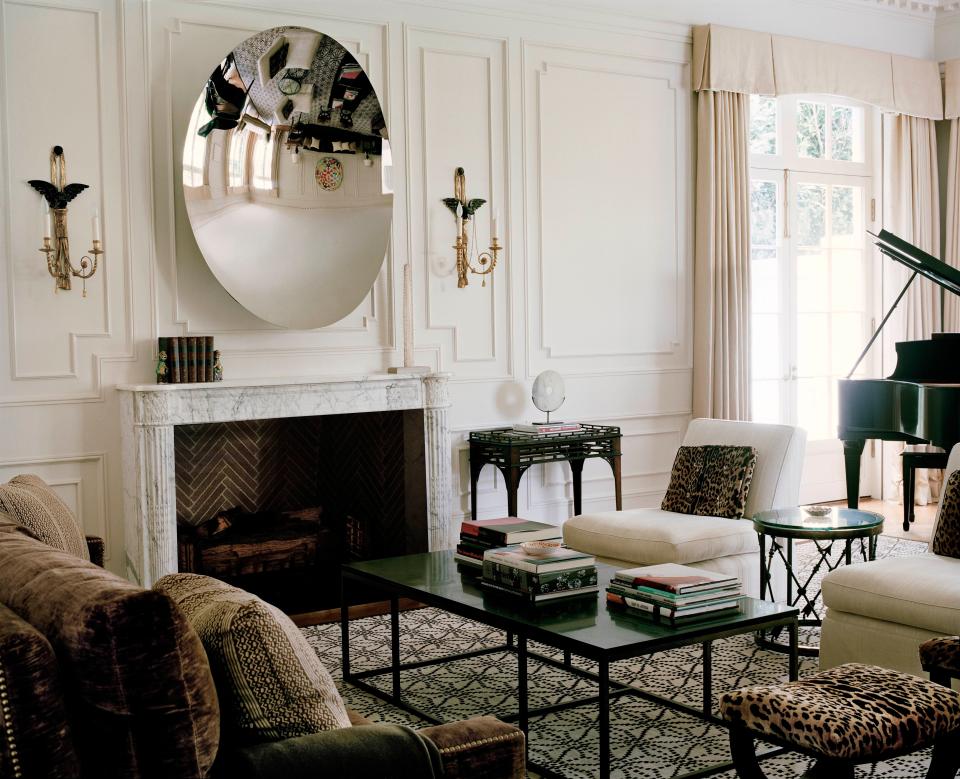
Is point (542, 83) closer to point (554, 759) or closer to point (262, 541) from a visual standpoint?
point (262, 541)

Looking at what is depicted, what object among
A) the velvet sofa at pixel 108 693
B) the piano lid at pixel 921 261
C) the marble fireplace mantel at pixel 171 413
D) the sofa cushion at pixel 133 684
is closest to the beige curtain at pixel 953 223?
the piano lid at pixel 921 261

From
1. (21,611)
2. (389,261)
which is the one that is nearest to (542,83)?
(389,261)

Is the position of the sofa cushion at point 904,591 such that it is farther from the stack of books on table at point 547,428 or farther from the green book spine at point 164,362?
the green book spine at point 164,362

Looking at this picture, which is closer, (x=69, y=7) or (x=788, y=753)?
(x=788, y=753)

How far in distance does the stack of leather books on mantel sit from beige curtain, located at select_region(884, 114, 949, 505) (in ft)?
15.5

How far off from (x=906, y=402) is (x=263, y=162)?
3.24m

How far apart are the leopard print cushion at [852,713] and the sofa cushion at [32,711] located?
143cm

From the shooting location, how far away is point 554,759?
116 inches

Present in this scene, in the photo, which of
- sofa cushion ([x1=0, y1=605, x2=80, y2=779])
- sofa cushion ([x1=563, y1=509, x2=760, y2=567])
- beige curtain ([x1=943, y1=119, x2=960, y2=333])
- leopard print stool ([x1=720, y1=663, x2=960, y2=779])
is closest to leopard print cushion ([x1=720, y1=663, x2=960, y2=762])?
leopard print stool ([x1=720, y1=663, x2=960, y2=779])

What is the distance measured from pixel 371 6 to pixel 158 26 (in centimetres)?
106

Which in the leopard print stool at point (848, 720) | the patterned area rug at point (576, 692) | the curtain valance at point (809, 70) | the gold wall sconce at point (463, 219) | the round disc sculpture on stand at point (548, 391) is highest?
the curtain valance at point (809, 70)

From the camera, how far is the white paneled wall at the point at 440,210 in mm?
4473

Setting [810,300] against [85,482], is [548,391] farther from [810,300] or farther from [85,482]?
[810,300]

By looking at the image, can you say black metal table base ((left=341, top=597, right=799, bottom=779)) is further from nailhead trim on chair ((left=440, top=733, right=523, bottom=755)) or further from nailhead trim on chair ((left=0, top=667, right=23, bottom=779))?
nailhead trim on chair ((left=0, top=667, right=23, bottom=779))
